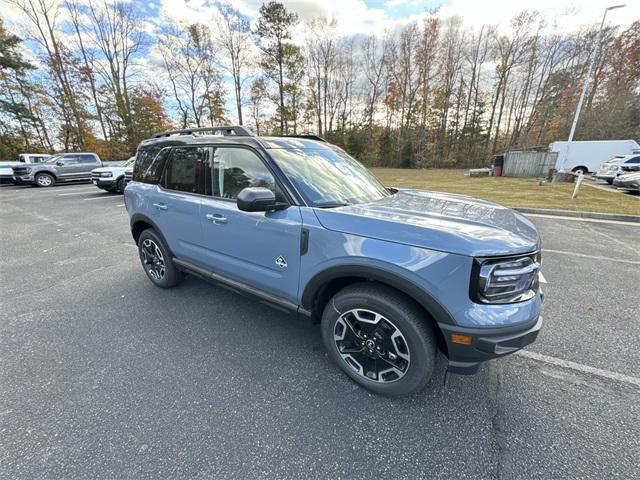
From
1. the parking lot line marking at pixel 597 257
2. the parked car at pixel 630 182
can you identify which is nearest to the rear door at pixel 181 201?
the parking lot line marking at pixel 597 257

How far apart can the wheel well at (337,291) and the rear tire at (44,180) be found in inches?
785

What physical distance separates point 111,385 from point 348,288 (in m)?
1.92

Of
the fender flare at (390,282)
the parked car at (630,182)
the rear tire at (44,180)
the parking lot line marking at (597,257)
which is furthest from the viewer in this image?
the rear tire at (44,180)

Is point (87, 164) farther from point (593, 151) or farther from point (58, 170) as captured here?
point (593, 151)

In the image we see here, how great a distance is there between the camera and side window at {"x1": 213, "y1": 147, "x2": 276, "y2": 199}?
7.65 feet

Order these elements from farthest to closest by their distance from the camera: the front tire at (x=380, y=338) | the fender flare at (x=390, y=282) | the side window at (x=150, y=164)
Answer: the side window at (x=150, y=164) → the front tire at (x=380, y=338) → the fender flare at (x=390, y=282)

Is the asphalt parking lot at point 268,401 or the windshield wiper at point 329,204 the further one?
the windshield wiper at point 329,204

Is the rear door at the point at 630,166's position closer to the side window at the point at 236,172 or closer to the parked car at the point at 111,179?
the side window at the point at 236,172

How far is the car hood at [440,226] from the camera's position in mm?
1562

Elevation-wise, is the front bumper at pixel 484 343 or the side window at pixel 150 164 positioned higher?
the side window at pixel 150 164

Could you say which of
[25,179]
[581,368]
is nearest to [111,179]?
[25,179]

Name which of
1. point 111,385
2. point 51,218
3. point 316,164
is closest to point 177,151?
point 316,164

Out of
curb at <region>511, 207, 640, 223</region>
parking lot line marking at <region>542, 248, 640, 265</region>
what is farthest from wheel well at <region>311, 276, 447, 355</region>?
curb at <region>511, 207, 640, 223</region>

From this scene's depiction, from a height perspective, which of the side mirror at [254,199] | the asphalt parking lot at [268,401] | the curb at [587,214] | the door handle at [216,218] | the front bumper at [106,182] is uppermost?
the side mirror at [254,199]
